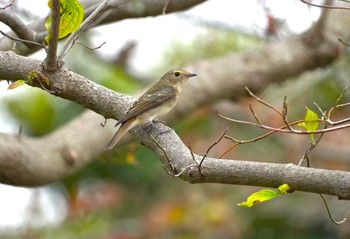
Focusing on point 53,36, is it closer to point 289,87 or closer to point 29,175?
point 29,175

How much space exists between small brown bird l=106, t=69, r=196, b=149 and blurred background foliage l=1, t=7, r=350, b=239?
101 centimetres

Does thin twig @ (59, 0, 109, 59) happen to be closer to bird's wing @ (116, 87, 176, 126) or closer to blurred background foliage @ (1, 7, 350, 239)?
bird's wing @ (116, 87, 176, 126)

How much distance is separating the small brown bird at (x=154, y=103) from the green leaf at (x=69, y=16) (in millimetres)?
475

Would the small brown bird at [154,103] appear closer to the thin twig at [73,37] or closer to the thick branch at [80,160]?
the thick branch at [80,160]

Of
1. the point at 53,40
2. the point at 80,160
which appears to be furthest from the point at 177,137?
the point at 80,160

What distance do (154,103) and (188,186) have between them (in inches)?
111

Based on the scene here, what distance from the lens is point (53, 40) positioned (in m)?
2.67

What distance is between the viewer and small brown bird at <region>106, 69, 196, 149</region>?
11.6ft

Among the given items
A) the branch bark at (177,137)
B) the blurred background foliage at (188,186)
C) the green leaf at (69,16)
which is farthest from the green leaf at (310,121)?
the blurred background foliage at (188,186)

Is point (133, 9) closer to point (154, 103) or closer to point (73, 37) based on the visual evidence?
point (154, 103)

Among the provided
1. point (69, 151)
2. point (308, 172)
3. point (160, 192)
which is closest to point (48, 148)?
point (69, 151)

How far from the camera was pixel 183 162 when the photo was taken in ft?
8.79

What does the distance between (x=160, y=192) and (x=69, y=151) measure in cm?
289

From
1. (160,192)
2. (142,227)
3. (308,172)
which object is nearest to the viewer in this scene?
(308,172)
